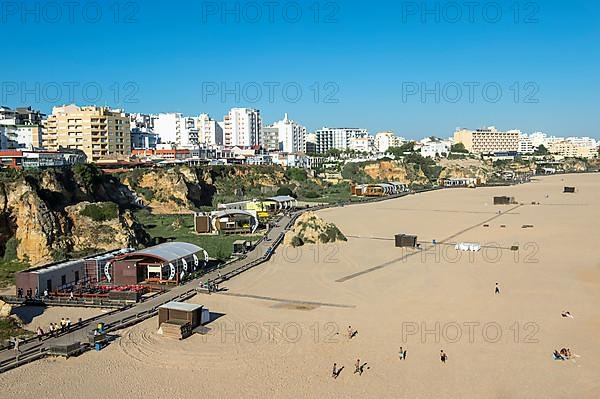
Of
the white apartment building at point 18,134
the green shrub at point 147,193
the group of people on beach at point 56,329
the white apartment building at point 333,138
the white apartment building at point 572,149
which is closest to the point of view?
the group of people on beach at point 56,329

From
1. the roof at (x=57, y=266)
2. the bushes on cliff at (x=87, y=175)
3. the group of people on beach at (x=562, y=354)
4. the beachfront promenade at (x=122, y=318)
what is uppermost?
the bushes on cliff at (x=87, y=175)

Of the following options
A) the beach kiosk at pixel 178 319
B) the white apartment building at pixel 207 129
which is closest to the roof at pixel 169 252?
the beach kiosk at pixel 178 319

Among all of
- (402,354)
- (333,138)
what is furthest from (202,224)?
(333,138)

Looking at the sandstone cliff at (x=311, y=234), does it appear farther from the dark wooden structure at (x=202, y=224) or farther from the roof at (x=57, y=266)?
the roof at (x=57, y=266)

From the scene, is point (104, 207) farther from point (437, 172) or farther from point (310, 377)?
point (437, 172)

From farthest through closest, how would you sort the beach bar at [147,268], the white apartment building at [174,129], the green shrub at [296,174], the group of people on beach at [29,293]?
the white apartment building at [174,129]
the green shrub at [296,174]
the beach bar at [147,268]
the group of people on beach at [29,293]

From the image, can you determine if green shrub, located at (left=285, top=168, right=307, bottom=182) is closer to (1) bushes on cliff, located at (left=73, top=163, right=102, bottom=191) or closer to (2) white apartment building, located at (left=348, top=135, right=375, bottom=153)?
(1) bushes on cliff, located at (left=73, top=163, right=102, bottom=191)

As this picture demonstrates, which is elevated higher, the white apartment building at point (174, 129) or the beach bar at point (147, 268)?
the white apartment building at point (174, 129)
